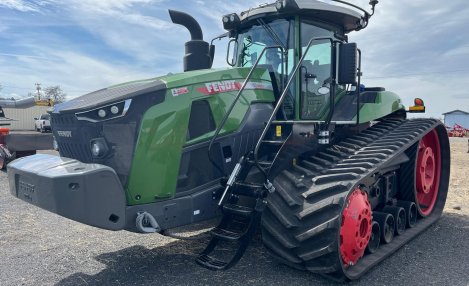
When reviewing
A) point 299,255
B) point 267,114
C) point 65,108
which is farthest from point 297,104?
point 65,108

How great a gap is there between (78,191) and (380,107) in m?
3.94

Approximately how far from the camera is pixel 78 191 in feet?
10.2

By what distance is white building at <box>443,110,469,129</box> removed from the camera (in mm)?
60406

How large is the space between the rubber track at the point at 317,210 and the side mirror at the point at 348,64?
2.68 feet

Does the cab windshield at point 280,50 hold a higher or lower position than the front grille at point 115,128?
higher

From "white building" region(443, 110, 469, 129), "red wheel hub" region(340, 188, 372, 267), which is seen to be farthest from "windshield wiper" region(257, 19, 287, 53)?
"white building" region(443, 110, 469, 129)

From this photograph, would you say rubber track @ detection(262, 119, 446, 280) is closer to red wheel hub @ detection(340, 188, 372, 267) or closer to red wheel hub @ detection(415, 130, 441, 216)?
red wheel hub @ detection(340, 188, 372, 267)

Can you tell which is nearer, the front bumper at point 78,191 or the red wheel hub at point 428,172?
the front bumper at point 78,191

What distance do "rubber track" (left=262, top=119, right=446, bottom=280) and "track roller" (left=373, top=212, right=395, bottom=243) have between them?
0.62 feet

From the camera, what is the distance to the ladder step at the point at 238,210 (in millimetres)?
3681

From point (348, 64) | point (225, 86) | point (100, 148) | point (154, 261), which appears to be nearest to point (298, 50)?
point (348, 64)

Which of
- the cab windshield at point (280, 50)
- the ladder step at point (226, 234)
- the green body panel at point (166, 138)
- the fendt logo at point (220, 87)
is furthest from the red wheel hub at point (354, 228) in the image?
the fendt logo at point (220, 87)

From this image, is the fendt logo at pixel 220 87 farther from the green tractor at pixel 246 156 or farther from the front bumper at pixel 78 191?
the front bumper at pixel 78 191

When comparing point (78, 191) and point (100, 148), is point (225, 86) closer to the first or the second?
point (100, 148)
